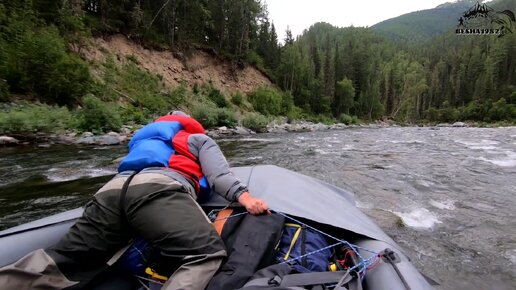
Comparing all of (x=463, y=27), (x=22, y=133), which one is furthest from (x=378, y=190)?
(x=463, y=27)

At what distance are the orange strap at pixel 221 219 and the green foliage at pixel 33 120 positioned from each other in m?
10.3

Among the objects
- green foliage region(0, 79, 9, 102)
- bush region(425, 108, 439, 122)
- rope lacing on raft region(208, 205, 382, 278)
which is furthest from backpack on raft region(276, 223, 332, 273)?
bush region(425, 108, 439, 122)

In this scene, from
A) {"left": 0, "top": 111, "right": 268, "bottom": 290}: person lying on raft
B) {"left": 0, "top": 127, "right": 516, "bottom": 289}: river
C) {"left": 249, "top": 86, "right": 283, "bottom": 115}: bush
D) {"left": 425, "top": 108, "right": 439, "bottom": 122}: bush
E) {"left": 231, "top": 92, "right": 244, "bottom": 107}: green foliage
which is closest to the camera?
{"left": 0, "top": 111, "right": 268, "bottom": 290}: person lying on raft

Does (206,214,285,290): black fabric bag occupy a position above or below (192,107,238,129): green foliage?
above

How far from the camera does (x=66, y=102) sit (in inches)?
527

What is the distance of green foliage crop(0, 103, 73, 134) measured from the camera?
30.6 ft

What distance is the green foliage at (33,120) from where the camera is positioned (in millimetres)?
9336

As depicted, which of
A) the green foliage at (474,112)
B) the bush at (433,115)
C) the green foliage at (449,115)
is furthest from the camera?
the bush at (433,115)

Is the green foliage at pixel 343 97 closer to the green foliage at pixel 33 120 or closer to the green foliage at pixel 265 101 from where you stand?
the green foliage at pixel 265 101

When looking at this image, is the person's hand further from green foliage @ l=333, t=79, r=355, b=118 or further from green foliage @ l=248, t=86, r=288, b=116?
green foliage @ l=333, t=79, r=355, b=118

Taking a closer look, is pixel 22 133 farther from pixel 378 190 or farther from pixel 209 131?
pixel 378 190

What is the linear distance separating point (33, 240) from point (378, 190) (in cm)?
480

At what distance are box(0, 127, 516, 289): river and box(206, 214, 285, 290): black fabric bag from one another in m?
1.71

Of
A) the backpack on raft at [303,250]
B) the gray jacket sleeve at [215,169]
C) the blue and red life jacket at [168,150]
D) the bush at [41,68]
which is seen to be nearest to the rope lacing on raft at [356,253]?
the backpack on raft at [303,250]
